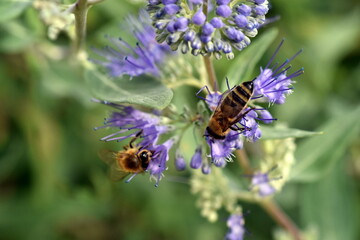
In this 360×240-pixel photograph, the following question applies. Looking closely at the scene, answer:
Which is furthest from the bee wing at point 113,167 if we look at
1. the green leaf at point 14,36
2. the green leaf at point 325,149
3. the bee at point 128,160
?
the green leaf at point 14,36

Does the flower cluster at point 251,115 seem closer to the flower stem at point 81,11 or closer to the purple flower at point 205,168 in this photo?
the purple flower at point 205,168

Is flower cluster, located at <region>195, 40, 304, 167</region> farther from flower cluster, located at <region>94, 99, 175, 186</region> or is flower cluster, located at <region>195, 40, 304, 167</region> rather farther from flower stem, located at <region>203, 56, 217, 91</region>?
flower cluster, located at <region>94, 99, 175, 186</region>

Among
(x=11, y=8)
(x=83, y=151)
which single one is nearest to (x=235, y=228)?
(x=11, y=8)

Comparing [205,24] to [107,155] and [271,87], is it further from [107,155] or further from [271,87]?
[107,155]

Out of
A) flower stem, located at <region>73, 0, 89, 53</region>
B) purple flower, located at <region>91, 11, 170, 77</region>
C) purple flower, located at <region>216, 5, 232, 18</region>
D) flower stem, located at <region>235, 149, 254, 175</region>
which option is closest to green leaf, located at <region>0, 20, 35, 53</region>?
purple flower, located at <region>91, 11, 170, 77</region>

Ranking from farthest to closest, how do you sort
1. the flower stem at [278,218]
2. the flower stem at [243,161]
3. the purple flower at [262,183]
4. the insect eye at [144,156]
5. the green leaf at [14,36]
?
the green leaf at [14,36], the flower stem at [278,218], the purple flower at [262,183], the flower stem at [243,161], the insect eye at [144,156]

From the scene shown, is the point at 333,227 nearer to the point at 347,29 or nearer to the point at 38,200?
the point at 347,29

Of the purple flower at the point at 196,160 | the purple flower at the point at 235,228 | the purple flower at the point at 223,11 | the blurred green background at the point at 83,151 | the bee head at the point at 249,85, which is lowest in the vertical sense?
the blurred green background at the point at 83,151
